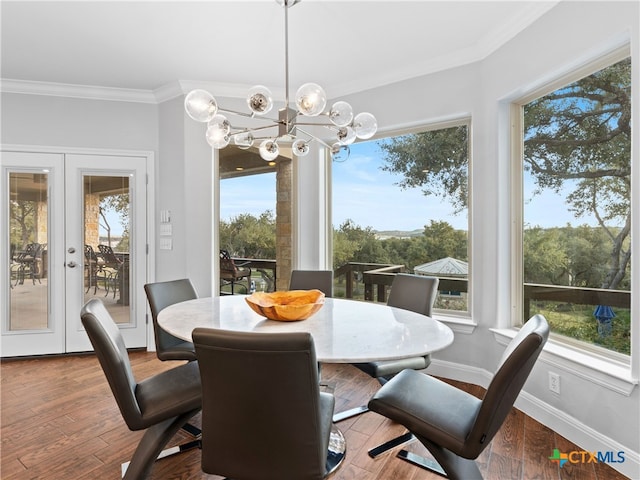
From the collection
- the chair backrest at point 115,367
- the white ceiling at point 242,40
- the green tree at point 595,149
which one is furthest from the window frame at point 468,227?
the chair backrest at point 115,367

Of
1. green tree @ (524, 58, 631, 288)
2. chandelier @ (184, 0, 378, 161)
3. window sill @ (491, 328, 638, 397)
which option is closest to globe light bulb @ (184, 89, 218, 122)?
chandelier @ (184, 0, 378, 161)

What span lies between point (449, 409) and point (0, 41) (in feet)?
12.6

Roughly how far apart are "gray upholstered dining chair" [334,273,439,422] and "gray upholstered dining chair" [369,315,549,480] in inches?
9.8

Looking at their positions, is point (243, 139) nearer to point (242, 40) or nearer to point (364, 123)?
point (364, 123)

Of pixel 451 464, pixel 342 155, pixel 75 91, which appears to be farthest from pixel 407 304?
pixel 75 91

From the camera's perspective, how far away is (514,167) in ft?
9.30

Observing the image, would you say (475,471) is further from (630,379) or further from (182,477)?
(182,477)

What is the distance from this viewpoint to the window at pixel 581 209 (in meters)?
2.11

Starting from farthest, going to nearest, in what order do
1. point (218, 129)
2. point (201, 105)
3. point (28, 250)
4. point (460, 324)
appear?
Answer: point (28, 250) < point (460, 324) < point (218, 129) < point (201, 105)

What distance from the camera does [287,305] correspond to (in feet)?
6.68

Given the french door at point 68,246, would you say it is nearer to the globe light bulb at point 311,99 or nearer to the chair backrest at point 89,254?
the chair backrest at point 89,254

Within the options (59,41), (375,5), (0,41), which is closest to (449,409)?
A: (375,5)

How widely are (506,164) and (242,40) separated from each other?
215 centimetres

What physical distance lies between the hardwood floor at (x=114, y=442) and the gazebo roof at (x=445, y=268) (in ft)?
3.00
